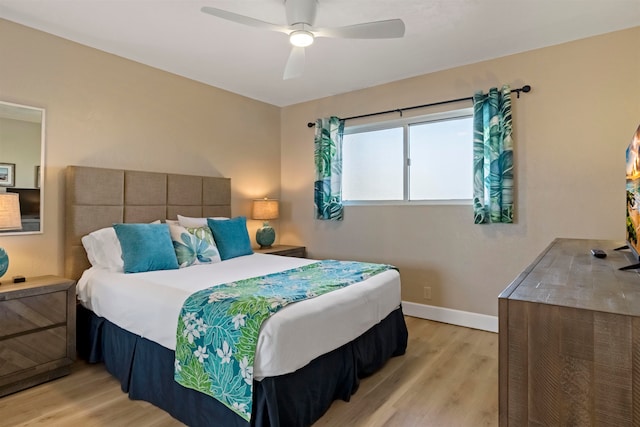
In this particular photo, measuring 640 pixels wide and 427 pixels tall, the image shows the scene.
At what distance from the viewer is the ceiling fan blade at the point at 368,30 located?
2189mm

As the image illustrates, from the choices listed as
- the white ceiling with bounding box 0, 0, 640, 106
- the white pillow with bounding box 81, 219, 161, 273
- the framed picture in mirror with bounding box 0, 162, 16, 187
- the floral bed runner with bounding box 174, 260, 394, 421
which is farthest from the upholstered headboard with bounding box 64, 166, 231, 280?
the floral bed runner with bounding box 174, 260, 394, 421

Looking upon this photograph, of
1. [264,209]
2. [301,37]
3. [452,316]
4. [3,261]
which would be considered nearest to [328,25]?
[301,37]

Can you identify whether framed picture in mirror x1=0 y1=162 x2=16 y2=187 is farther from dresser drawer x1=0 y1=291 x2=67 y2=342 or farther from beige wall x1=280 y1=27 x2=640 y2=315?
beige wall x1=280 y1=27 x2=640 y2=315

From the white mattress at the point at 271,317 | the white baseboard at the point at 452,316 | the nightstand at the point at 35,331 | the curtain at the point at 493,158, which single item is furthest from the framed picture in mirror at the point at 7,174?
the curtain at the point at 493,158

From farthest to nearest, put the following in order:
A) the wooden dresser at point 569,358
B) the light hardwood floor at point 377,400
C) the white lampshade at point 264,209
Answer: the white lampshade at point 264,209, the light hardwood floor at point 377,400, the wooden dresser at point 569,358

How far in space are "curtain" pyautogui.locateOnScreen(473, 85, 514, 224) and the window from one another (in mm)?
207

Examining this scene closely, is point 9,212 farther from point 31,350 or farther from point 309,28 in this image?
point 309,28

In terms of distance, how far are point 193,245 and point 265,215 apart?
4.56 feet

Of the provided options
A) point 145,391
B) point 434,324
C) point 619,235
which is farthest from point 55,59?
point 619,235

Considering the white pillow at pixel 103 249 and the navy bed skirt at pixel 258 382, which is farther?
the white pillow at pixel 103 249

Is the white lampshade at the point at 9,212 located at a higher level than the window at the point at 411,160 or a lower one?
lower

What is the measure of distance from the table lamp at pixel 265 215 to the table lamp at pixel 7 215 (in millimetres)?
2312

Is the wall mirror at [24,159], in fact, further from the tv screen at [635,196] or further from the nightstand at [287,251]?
the tv screen at [635,196]

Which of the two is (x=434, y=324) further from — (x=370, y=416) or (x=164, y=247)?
(x=164, y=247)
